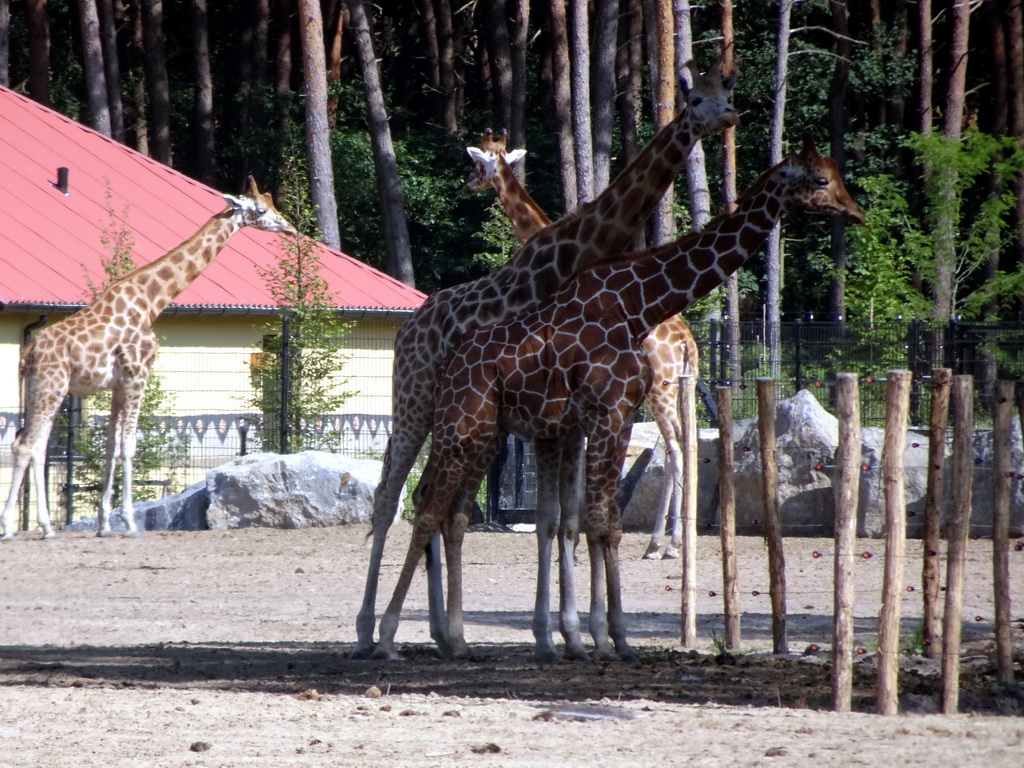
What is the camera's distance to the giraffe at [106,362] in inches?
593

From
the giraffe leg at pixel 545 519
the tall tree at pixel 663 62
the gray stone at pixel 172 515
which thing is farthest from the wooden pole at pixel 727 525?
the tall tree at pixel 663 62

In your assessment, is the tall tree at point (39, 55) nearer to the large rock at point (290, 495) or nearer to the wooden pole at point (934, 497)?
the large rock at point (290, 495)

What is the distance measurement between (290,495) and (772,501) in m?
9.05

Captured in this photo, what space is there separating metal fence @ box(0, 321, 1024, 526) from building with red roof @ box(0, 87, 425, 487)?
36 centimetres

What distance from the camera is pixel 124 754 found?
Answer: 5.79 m

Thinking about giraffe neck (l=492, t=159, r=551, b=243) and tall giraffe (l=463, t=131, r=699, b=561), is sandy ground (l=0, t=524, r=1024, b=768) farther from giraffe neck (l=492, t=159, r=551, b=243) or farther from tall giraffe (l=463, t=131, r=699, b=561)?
giraffe neck (l=492, t=159, r=551, b=243)

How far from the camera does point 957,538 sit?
21.9 ft

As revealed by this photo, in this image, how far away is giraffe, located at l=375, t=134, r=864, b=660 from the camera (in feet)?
25.7

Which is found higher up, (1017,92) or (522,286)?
(1017,92)

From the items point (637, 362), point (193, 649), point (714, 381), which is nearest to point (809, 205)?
point (637, 362)

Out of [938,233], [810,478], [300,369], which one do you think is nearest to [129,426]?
[300,369]

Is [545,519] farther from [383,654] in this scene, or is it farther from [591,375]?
[383,654]

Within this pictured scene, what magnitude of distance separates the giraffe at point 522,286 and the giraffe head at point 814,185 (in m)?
0.55

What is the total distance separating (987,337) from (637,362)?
1243 centimetres
